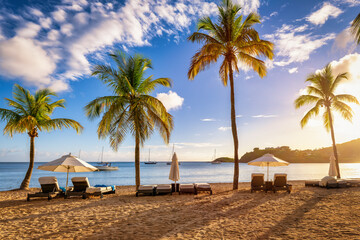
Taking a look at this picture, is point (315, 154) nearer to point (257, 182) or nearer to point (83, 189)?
point (257, 182)

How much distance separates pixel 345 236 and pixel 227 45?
10.1 metres

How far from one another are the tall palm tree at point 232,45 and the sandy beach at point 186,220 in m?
5.15

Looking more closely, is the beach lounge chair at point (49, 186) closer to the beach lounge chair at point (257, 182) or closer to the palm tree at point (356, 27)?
the beach lounge chair at point (257, 182)

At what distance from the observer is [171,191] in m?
10.7

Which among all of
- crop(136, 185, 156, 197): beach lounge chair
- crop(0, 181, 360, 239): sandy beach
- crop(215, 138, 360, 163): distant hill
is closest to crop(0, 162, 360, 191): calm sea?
crop(136, 185, 156, 197): beach lounge chair

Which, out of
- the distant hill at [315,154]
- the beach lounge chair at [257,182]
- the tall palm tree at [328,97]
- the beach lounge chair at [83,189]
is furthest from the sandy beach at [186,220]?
the distant hill at [315,154]

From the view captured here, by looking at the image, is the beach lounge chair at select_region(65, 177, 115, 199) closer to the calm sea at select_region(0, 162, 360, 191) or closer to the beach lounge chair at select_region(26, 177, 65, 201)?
the beach lounge chair at select_region(26, 177, 65, 201)

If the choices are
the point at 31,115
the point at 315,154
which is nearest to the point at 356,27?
the point at 31,115

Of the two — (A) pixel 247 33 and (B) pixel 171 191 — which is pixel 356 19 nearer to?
(A) pixel 247 33

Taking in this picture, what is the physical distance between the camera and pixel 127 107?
12516 millimetres

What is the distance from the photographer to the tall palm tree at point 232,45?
39.0 ft

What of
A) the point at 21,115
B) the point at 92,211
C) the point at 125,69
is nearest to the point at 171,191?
the point at 92,211

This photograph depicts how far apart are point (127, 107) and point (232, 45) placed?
6709mm

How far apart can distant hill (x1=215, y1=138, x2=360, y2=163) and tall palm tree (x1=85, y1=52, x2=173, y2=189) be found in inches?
4143
